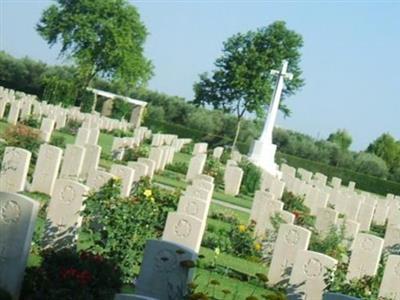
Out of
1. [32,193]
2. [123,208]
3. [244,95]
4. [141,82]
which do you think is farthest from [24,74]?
[123,208]

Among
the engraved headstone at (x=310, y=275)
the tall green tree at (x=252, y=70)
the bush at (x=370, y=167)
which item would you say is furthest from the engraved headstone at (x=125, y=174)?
the bush at (x=370, y=167)

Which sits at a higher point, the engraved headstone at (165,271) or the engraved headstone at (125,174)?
the engraved headstone at (125,174)

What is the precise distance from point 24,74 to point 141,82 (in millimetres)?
15982

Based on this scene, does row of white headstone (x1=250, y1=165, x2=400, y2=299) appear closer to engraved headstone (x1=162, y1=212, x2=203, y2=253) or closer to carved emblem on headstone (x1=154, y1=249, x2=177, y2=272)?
engraved headstone (x1=162, y1=212, x2=203, y2=253)

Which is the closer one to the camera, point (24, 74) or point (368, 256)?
point (368, 256)

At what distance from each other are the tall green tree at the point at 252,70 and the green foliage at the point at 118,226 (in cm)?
3636

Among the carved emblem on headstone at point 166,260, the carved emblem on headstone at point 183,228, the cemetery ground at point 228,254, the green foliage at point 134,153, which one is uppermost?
the green foliage at point 134,153

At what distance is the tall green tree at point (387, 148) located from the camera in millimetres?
76562

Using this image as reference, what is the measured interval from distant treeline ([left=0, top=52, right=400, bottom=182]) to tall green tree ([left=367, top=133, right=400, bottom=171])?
0.27 metres

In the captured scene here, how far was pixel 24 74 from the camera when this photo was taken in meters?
70.2

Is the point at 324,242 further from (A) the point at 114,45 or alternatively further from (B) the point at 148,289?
(A) the point at 114,45

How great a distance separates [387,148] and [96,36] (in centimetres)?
3795

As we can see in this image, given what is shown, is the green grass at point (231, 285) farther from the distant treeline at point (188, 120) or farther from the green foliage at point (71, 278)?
the distant treeline at point (188, 120)

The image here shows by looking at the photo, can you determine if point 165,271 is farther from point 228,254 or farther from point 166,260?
point 228,254
